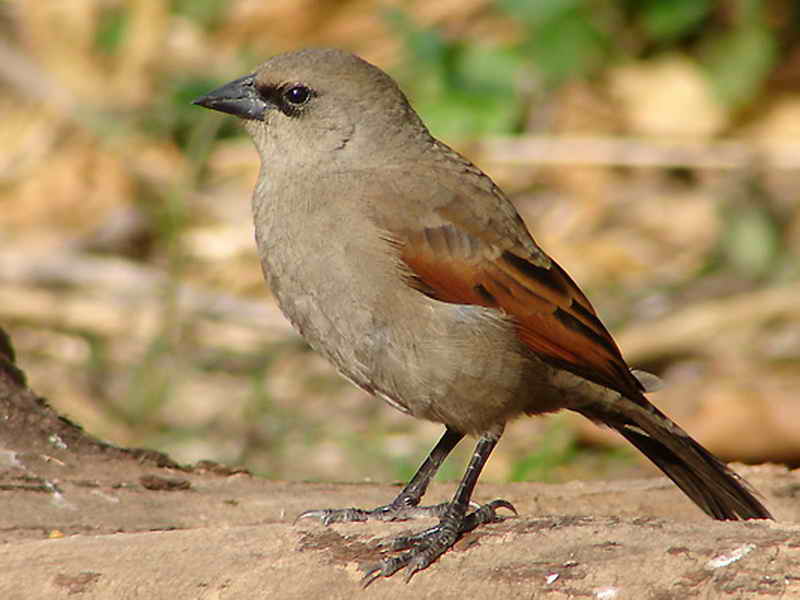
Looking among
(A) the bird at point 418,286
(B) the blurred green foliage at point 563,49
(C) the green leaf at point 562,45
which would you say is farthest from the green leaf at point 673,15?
(A) the bird at point 418,286

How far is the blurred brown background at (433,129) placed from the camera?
7.04m

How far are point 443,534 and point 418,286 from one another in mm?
698

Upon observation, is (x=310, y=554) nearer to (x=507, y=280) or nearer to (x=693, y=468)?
(x=507, y=280)

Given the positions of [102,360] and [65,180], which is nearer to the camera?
[102,360]

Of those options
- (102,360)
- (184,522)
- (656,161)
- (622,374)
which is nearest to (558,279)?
Result: (622,374)

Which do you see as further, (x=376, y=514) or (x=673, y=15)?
(x=673, y=15)

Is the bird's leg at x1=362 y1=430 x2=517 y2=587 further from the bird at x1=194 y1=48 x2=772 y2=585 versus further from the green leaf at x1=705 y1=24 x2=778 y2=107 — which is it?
the green leaf at x1=705 y1=24 x2=778 y2=107

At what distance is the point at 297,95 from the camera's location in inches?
177

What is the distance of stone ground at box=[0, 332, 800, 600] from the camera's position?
3.32m

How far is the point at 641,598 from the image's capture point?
3.25 meters

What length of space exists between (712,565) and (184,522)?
1.51 m

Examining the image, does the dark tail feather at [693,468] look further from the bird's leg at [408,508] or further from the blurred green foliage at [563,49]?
the blurred green foliage at [563,49]

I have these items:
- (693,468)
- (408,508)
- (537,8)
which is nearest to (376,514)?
(408,508)

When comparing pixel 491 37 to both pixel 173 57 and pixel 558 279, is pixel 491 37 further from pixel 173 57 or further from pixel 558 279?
pixel 558 279
